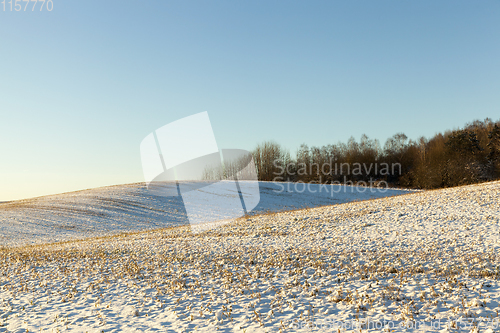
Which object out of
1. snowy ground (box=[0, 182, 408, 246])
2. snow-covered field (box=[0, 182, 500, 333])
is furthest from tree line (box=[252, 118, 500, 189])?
snow-covered field (box=[0, 182, 500, 333])

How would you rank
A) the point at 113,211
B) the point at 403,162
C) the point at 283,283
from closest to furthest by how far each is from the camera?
1. the point at 283,283
2. the point at 113,211
3. the point at 403,162

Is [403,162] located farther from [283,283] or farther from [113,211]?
[283,283]

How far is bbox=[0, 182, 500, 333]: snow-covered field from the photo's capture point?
693 centimetres

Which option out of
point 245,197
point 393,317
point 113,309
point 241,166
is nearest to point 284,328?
point 393,317

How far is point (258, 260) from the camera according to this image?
11.7m

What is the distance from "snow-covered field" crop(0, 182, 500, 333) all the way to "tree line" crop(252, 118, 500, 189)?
134 feet

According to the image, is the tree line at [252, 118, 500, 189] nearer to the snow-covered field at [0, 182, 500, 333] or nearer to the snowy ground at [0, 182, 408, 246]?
the snowy ground at [0, 182, 408, 246]

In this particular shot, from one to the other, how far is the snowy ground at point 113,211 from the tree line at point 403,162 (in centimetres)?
1089

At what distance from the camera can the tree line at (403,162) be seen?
2003 inches

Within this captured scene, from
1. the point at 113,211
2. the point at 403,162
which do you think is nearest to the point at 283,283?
the point at 113,211

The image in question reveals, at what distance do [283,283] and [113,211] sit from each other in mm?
35057

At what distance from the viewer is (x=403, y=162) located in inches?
2933

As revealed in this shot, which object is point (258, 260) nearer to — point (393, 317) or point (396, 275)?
point (396, 275)

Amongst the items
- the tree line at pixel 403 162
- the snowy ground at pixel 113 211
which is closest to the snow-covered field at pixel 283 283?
the snowy ground at pixel 113 211
